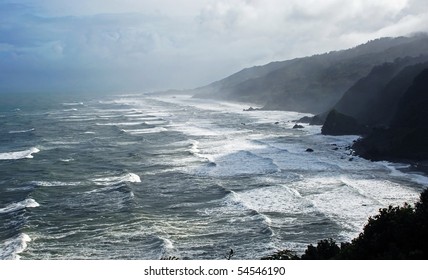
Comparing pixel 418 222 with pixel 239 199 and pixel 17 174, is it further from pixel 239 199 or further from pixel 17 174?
pixel 17 174

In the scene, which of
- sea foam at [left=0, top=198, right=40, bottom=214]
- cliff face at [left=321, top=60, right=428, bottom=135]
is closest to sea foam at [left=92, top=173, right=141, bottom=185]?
sea foam at [left=0, top=198, right=40, bottom=214]

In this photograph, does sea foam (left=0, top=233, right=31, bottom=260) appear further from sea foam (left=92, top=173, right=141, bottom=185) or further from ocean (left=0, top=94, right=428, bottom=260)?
sea foam (left=92, top=173, right=141, bottom=185)

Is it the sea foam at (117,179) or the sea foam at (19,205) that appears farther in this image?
the sea foam at (117,179)

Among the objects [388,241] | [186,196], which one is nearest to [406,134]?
[186,196]

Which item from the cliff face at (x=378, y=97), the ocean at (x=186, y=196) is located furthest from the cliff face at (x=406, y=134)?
the cliff face at (x=378, y=97)

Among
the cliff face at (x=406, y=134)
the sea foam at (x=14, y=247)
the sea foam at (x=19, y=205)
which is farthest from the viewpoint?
the cliff face at (x=406, y=134)

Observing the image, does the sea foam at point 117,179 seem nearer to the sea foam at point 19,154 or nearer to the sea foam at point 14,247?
the sea foam at point 14,247

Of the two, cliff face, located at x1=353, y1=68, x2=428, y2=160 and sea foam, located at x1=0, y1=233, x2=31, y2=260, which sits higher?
cliff face, located at x1=353, y1=68, x2=428, y2=160
